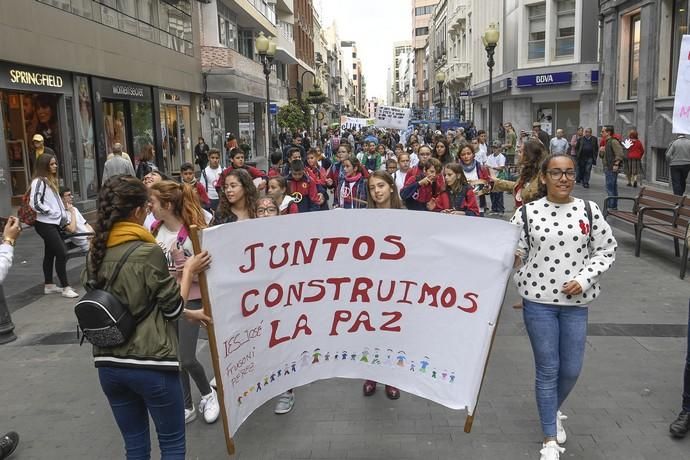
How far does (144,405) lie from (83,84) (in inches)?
626

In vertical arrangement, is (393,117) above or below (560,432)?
above

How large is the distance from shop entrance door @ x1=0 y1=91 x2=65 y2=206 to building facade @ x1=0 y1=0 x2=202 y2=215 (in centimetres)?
2

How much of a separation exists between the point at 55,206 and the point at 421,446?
5989mm

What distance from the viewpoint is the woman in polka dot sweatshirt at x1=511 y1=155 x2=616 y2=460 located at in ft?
12.3

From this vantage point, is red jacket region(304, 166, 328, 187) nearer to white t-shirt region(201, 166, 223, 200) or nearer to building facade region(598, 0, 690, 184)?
white t-shirt region(201, 166, 223, 200)

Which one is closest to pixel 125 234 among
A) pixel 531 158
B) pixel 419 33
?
pixel 531 158

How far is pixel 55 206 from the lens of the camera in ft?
26.9

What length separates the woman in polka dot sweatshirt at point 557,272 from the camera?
3.75 meters

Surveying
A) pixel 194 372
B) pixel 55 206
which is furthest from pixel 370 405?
pixel 55 206

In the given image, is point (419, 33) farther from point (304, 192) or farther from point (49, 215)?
point (49, 215)

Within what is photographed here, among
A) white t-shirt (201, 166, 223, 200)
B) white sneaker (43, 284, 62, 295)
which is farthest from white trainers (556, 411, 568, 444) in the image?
white t-shirt (201, 166, 223, 200)

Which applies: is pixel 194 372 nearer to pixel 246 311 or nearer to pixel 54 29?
pixel 246 311

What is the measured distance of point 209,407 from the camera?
466 cm

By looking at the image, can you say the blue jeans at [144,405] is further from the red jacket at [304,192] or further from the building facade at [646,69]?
the building facade at [646,69]
